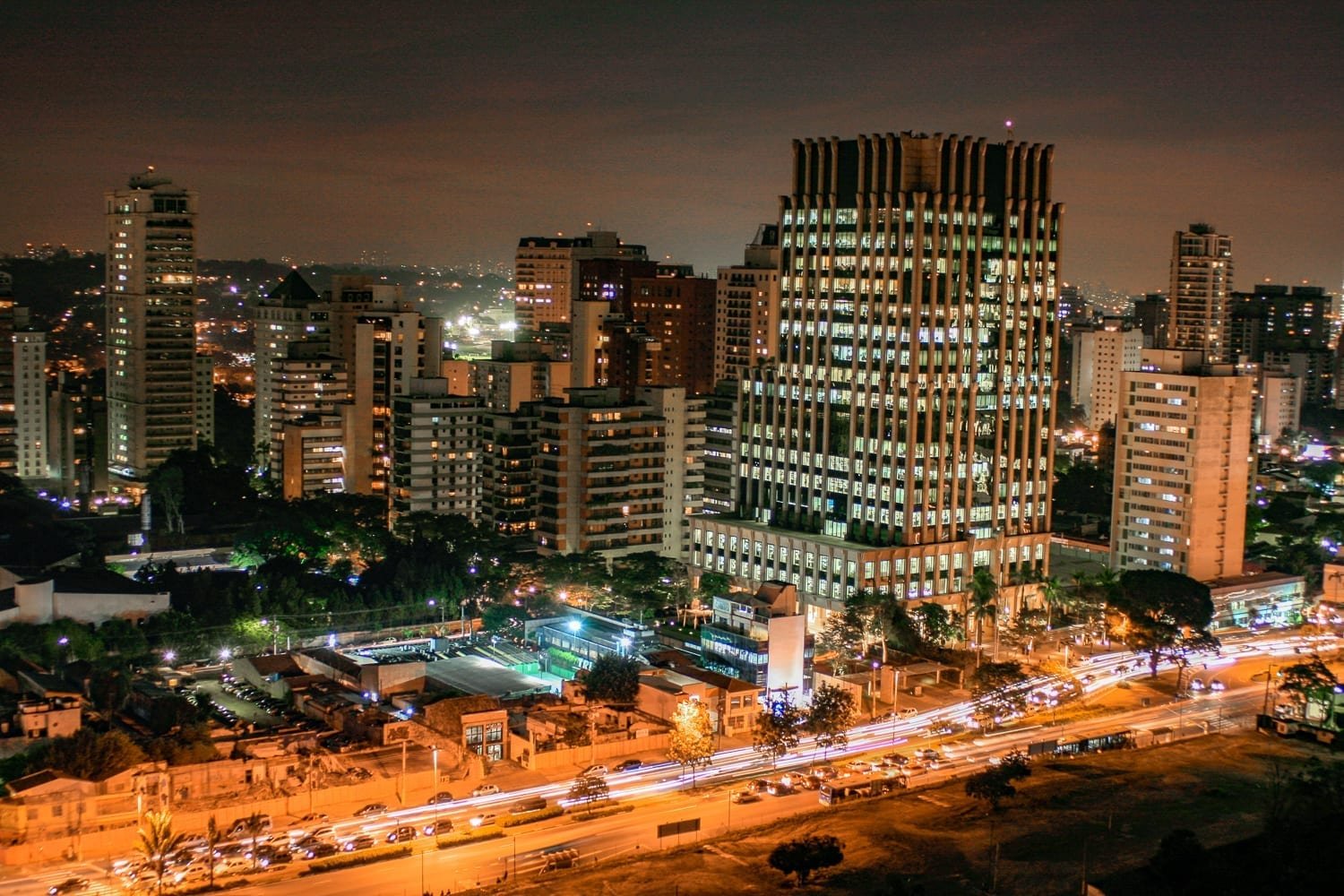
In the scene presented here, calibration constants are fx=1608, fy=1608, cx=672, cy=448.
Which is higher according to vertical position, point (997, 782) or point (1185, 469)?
point (1185, 469)

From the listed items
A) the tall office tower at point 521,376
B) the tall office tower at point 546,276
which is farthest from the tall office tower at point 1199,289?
the tall office tower at point 521,376

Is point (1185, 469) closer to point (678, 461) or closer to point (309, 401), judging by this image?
point (678, 461)

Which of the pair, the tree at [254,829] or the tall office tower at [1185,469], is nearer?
the tree at [254,829]

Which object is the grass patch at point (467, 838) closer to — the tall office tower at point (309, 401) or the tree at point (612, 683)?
the tree at point (612, 683)

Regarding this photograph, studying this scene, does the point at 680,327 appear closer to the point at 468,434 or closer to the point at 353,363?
the point at 353,363

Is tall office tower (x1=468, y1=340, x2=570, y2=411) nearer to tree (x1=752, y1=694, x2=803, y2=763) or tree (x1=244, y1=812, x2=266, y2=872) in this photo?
tree (x1=752, y1=694, x2=803, y2=763)

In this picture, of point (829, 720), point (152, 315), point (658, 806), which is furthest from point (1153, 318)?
point (658, 806)

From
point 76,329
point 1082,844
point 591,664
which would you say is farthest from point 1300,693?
point 76,329
